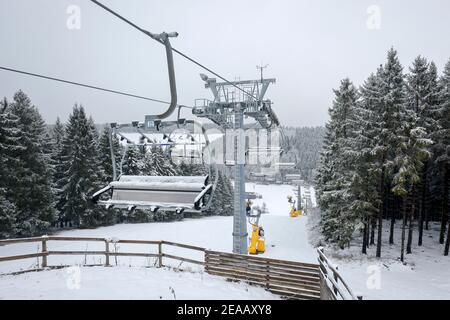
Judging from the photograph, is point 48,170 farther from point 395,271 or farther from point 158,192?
point 395,271

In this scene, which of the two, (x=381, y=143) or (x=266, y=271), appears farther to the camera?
(x=381, y=143)

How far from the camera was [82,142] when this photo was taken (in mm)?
30125

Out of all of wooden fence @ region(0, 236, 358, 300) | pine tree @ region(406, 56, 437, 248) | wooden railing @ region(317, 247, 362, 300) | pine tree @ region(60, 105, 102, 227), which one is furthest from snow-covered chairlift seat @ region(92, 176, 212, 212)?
pine tree @ region(60, 105, 102, 227)

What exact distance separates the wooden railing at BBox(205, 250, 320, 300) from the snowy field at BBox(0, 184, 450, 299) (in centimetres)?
45

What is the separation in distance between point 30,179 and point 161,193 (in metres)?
23.9

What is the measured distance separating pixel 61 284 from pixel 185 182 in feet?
16.6

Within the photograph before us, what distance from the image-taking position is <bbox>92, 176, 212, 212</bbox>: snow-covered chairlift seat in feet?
23.6

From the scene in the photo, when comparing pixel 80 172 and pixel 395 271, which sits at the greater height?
pixel 80 172

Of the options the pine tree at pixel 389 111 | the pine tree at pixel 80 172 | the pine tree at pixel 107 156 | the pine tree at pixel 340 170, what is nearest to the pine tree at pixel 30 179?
the pine tree at pixel 80 172

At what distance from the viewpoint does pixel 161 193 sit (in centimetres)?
771

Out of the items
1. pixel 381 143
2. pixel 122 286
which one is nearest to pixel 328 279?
pixel 122 286
